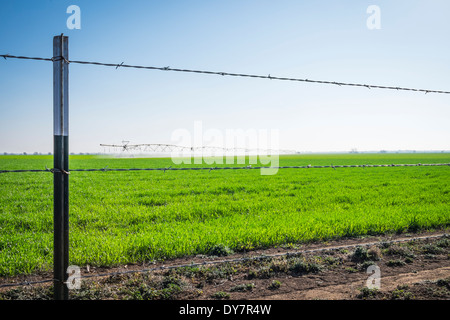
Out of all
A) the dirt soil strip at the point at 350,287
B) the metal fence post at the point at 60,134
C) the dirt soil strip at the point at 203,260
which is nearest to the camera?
the metal fence post at the point at 60,134

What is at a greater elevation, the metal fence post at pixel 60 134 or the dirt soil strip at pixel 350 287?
the metal fence post at pixel 60 134

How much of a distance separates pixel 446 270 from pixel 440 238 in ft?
5.71

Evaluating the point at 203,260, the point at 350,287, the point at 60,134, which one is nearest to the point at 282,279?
the point at 350,287

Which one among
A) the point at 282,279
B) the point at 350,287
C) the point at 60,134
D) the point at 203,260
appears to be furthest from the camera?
the point at 203,260

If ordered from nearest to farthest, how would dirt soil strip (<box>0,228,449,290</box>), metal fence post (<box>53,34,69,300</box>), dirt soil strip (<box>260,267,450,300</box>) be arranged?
metal fence post (<box>53,34,69,300</box>) < dirt soil strip (<box>260,267,450,300</box>) < dirt soil strip (<box>0,228,449,290</box>)

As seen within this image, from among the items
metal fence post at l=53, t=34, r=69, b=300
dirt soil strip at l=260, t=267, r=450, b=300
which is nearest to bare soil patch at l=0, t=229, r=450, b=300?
dirt soil strip at l=260, t=267, r=450, b=300

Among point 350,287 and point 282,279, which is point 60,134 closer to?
point 282,279

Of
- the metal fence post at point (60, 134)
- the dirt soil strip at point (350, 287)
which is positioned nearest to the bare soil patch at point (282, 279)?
the dirt soil strip at point (350, 287)

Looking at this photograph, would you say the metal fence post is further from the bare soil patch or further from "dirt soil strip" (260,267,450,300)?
"dirt soil strip" (260,267,450,300)

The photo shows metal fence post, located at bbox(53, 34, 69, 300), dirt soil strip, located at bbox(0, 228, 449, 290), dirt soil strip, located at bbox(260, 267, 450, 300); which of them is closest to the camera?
metal fence post, located at bbox(53, 34, 69, 300)

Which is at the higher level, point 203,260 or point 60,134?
point 60,134

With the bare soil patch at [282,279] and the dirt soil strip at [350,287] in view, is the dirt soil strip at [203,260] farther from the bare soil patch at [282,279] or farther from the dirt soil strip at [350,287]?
the dirt soil strip at [350,287]

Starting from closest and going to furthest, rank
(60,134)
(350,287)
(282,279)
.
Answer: (60,134)
(350,287)
(282,279)

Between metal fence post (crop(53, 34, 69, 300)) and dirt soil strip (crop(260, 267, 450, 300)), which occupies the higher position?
metal fence post (crop(53, 34, 69, 300))
